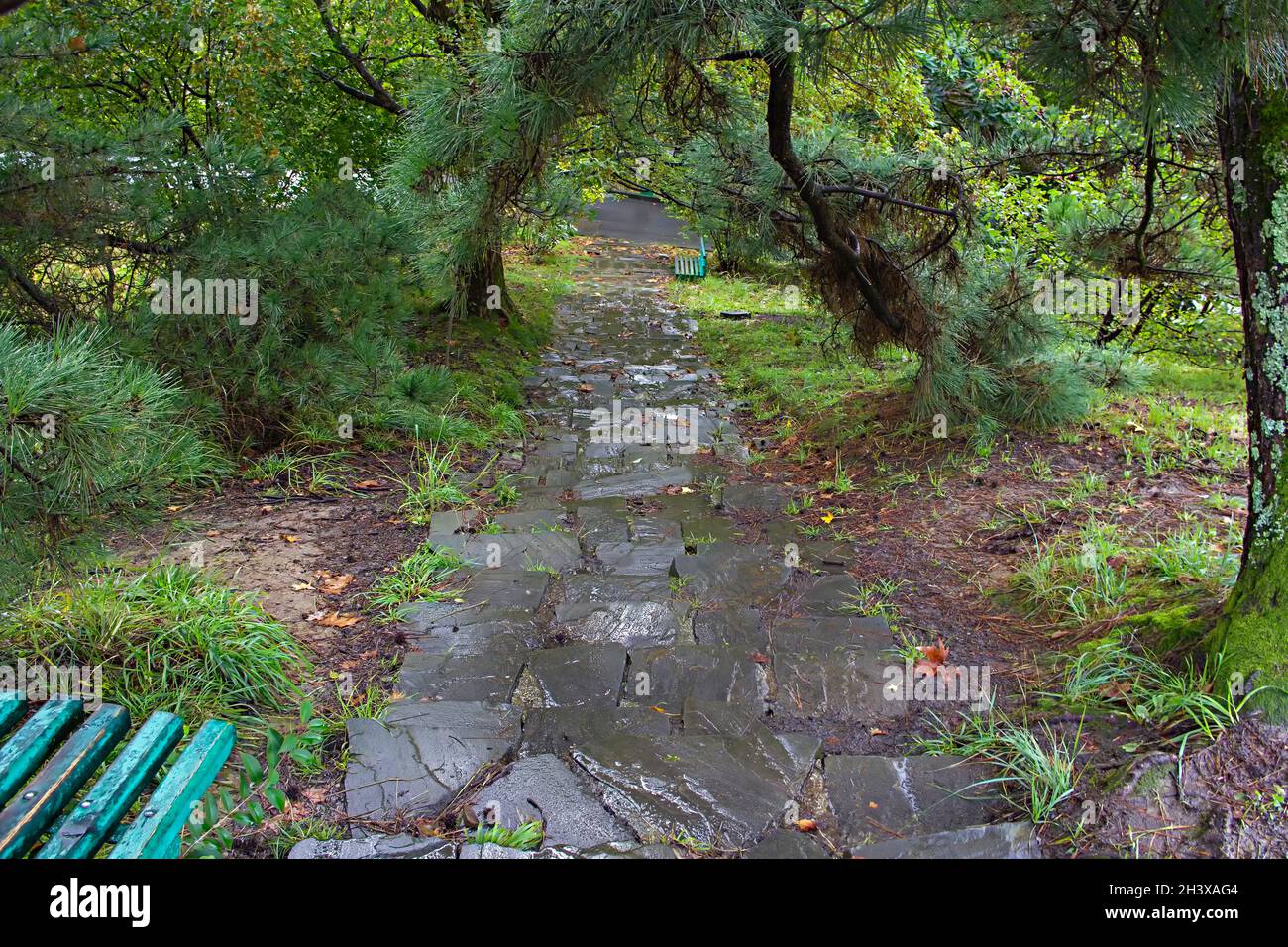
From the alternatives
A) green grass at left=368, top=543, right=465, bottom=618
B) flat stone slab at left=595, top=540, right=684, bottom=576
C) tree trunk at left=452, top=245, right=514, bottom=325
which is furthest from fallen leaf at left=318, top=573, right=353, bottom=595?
tree trunk at left=452, top=245, right=514, bottom=325

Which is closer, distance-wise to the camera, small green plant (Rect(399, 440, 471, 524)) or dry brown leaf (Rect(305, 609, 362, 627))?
dry brown leaf (Rect(305, 609, 362, 627))

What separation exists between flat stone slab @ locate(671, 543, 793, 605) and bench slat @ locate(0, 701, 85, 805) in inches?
90.3

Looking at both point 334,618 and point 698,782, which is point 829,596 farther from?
point 334,618

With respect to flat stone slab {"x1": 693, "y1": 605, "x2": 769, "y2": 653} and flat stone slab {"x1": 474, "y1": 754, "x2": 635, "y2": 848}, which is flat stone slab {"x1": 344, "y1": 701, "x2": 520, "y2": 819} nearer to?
flat stone slab {"x1": 474, "y1": 754, "x2": 635, "y2": 848}

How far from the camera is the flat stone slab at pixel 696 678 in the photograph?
301cm

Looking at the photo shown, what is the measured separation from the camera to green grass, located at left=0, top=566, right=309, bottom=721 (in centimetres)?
273

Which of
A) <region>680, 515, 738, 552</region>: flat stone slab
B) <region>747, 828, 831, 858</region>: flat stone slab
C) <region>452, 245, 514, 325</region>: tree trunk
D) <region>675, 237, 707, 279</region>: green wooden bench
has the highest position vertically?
<region>675, 237, 707, 279</region>: green wooden bench

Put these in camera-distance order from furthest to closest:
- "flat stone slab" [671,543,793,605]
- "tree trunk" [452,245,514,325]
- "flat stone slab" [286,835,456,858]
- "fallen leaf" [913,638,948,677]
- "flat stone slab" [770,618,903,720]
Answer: "tree trunk" [452,245,514,325]
"flat stone slab" [671,543,793,605]
"fallen leaf" [913,638,948,677]
"flat stone slab" [770,618,903,720]
"flat stone slab" [286,835,456,858]

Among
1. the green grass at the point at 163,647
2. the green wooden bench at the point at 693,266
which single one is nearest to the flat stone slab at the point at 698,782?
the green grass at the point at 163,647

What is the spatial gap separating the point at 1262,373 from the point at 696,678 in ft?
6.53

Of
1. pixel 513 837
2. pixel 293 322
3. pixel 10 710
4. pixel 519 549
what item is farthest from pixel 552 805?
pixel 293 322

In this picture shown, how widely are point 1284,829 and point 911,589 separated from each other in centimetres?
175

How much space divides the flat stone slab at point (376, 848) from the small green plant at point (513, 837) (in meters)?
0.07

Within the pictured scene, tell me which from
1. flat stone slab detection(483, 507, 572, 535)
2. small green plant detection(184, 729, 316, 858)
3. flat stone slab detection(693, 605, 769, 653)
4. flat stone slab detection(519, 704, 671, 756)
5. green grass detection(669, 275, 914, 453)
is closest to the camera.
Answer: small green plant detection(184, 729, 316, 858)
